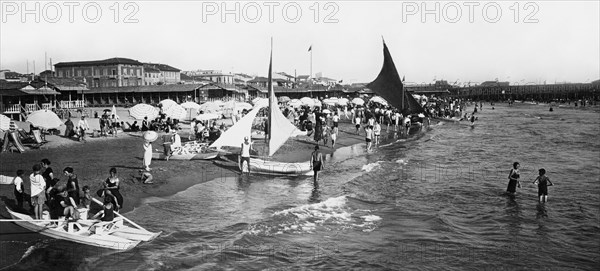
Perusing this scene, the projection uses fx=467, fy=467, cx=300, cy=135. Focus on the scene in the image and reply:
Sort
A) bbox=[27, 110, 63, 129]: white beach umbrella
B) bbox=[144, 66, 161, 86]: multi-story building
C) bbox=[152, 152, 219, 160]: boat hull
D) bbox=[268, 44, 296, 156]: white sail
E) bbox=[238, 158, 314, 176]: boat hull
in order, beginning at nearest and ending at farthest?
bbox=[238, 158, 314, 176]: boat hull, bbox=[268, 44, 296, 156]: white sail, bbox=[152, 152, 219, 160]: boat hull, bbox=[27, 110, 63, 129]: white beach umbrella, bbox=[144, 66, 161, 86]: multi-story building

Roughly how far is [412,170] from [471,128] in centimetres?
2645

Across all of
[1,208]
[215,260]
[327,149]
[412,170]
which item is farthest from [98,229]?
[327,149]

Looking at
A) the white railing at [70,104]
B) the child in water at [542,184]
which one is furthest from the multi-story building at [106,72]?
the child in water at [542,184]

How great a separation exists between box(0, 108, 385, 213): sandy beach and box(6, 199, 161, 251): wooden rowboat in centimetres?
265

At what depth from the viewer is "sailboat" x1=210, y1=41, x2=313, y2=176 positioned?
18359mm

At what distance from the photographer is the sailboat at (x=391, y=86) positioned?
→ 105 feet

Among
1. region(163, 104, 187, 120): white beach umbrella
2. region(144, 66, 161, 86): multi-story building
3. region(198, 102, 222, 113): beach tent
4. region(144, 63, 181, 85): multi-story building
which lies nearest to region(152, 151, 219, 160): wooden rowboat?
region(163, 104, 187, 120): white beach umbrella

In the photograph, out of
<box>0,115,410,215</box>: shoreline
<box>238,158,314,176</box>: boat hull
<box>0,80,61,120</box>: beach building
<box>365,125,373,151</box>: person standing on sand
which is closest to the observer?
<box>0,115,410,215</box>: shoreline

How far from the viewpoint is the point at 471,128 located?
45.9m

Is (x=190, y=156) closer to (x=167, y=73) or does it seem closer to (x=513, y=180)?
(x=513, y=180)

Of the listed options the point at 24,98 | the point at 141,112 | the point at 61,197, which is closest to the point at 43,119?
the point at 141,112

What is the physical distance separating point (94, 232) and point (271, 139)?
953 cm

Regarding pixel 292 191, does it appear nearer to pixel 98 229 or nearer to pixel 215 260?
pixel 215 260

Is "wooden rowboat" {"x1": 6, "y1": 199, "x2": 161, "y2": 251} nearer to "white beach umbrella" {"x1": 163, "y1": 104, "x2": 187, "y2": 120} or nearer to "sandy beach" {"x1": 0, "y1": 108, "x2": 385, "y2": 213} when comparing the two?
"sandy beach" {"x1": 0, "y1": 108, "x2": 385, "y2": 213}
